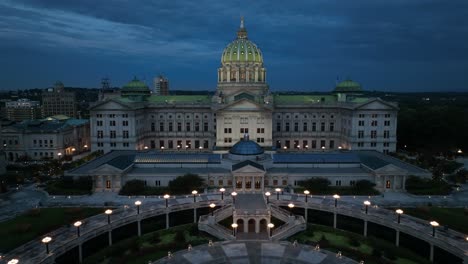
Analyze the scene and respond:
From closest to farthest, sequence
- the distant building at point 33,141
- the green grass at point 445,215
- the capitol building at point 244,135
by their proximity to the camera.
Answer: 1. the green grass at point 445,215
2. the capitol building at point 244,135
3. the distant building at point 33,141

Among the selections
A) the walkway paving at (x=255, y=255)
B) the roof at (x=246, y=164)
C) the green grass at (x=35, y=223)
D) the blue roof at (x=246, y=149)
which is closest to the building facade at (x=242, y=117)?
the blue roof at (x=246, y=149)

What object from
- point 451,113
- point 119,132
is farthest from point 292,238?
point 451,113

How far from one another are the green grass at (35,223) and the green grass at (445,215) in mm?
54310

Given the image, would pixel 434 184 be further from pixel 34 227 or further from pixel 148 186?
pixel 34 227

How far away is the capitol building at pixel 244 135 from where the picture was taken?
267ft

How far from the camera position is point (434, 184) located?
80.8 metres

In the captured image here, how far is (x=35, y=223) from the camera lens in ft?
192

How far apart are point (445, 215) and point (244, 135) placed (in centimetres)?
4737

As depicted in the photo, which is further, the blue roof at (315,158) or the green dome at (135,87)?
the green dome at (135,87)

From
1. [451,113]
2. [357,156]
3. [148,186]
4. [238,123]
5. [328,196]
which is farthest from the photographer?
[451,113]

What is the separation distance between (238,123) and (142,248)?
204 ft

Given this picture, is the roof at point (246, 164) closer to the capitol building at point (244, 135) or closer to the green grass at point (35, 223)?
the capitol building at point (244, 135)

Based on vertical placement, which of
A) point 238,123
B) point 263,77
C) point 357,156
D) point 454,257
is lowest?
point 454,257

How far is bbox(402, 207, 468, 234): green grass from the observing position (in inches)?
2318
